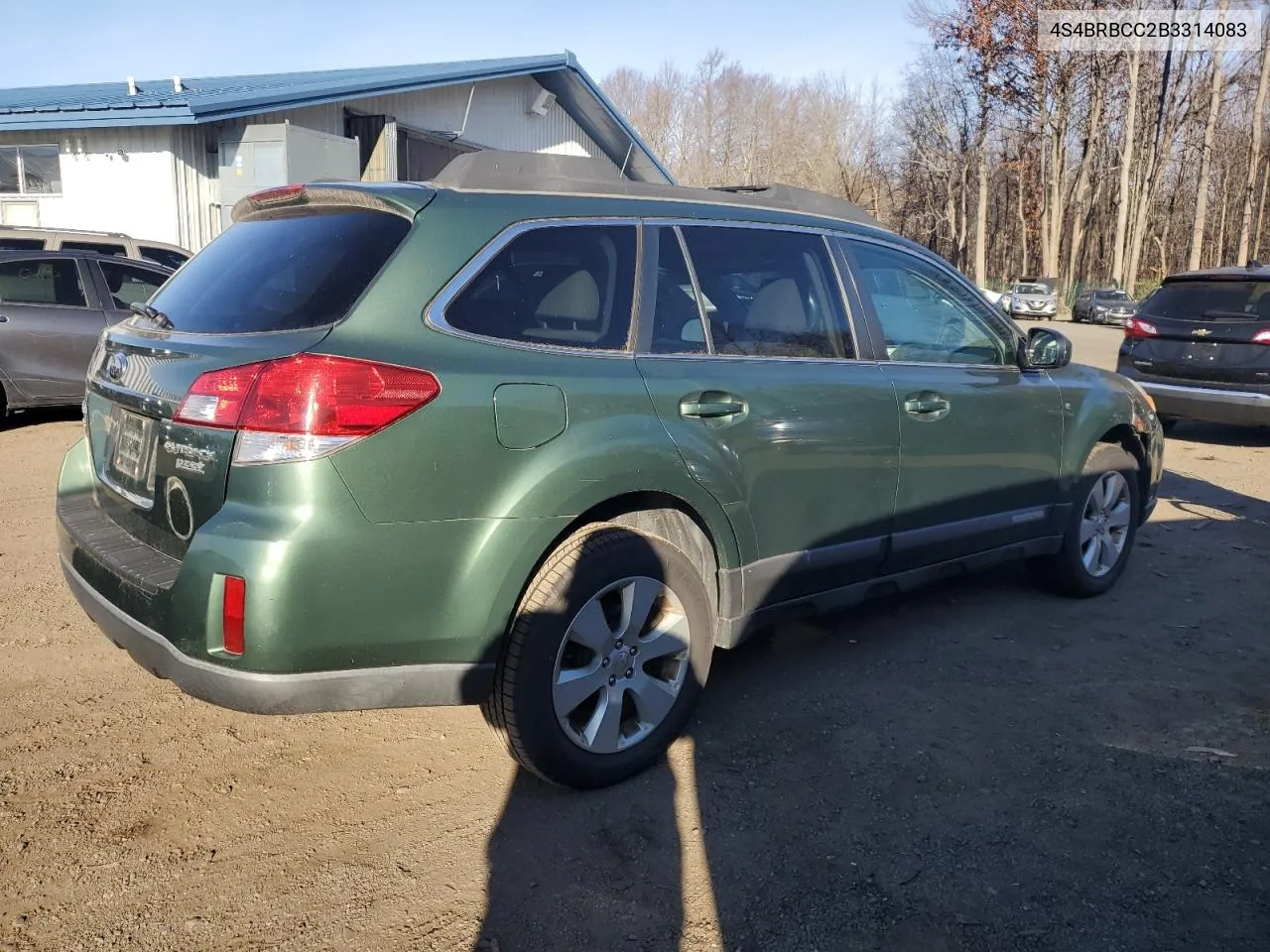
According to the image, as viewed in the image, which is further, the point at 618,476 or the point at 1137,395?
the point at 1137,395

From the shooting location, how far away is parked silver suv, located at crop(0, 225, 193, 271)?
10.6 meters

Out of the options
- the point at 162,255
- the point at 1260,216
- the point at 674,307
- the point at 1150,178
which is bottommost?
the point at 674,307

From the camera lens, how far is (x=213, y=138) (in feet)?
45.7

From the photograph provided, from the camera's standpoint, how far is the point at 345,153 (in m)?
14.0

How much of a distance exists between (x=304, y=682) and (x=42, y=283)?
26.7 ft

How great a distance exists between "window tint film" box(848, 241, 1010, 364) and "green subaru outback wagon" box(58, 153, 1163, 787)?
0.03 metres

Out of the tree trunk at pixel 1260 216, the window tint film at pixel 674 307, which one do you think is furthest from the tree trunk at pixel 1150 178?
the window tint film at pixel 674 307

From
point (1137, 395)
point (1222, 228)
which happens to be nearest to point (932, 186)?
point (1222, 228)

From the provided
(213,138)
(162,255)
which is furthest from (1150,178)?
(162,255)

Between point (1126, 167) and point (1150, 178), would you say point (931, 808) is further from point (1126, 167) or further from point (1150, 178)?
point (1150, 178)

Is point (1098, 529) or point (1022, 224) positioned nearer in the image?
point (1098, 529)

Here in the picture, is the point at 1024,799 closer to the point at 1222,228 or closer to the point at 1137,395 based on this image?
the point at 1137,395

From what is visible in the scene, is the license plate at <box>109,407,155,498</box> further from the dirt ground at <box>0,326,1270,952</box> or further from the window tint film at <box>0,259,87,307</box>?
the window tint film at <box>0,259,87,307</box>

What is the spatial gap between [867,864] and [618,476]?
129cm
